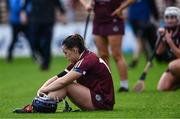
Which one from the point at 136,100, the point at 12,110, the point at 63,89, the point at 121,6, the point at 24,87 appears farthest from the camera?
the point at 24,87

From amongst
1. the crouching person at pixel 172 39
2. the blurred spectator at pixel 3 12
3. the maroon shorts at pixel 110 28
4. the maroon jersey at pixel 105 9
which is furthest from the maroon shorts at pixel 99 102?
the blurred spectator at pixel 3 12

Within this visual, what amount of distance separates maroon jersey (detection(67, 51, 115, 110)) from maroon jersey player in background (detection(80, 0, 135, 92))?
354 centimetres

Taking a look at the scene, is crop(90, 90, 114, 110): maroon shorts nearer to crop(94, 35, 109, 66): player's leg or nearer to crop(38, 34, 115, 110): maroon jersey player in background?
crop(38, 34, 115, 110): maroon jersey player in background

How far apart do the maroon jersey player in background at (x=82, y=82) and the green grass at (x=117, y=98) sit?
23 centimetres

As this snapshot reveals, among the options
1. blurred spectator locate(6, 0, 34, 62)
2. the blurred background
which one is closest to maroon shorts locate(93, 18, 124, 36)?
the blurred background

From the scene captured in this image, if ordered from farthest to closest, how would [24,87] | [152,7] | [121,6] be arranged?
[152,7], [24,87], [121,6]

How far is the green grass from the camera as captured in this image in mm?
11477

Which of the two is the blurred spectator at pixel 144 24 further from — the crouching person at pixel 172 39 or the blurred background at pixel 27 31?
the crouching person at pixel 172 39

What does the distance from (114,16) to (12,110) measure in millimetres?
3801

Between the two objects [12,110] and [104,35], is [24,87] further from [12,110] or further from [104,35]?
[12,110]

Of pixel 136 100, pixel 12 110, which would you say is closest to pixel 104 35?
pixel 136 100

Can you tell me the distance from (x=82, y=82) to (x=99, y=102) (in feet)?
1.19

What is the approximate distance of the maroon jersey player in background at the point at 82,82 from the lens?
1155 centimetres

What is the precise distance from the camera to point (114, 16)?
1550cm
